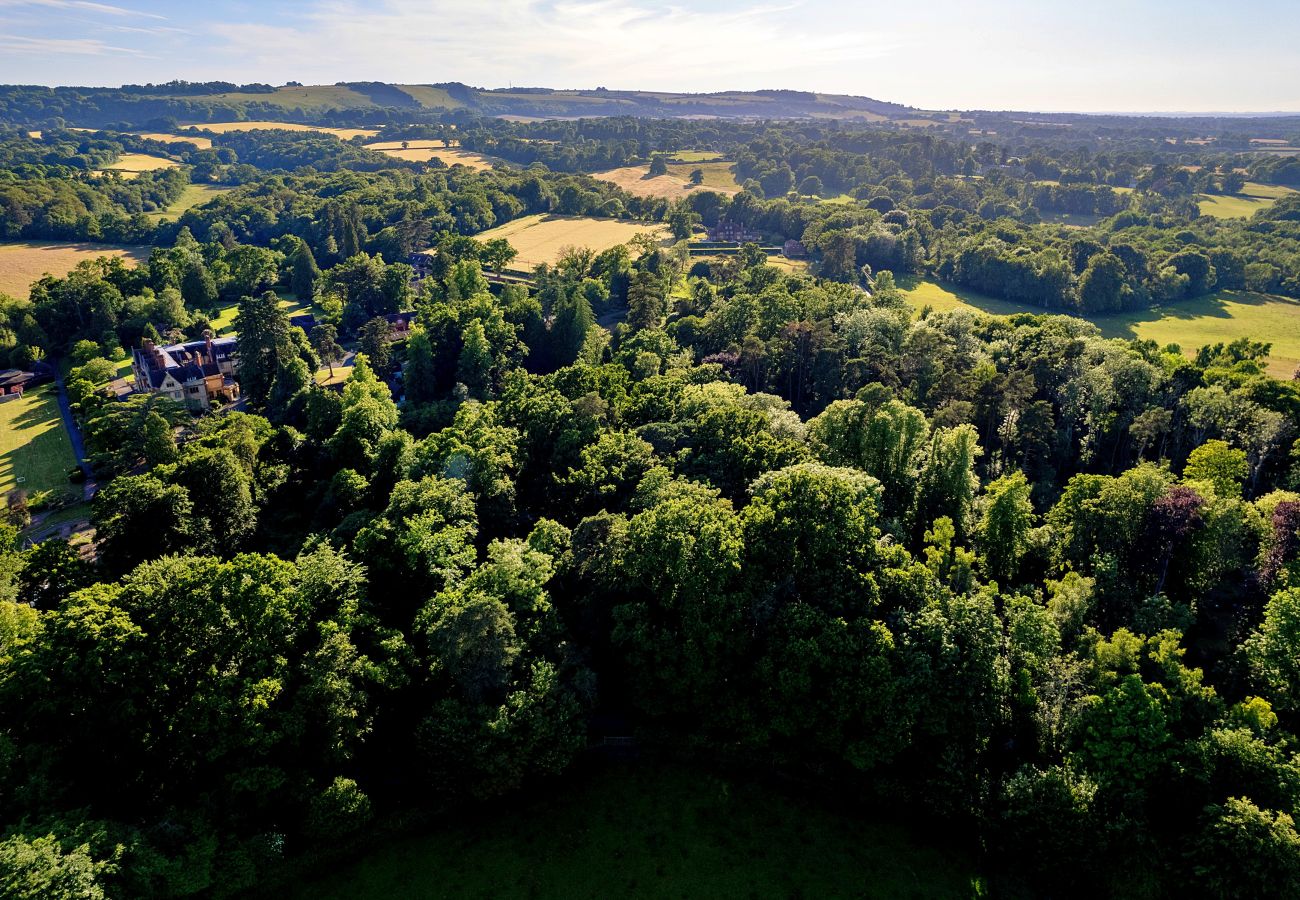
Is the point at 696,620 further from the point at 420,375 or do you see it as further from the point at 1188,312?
the point at 1188,312

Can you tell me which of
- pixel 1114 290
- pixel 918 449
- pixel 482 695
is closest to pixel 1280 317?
pixel 1114 290

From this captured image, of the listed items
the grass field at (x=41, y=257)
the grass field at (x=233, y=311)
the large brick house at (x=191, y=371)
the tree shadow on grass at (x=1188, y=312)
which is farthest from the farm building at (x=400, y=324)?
the tree shadow on grass at (x=1188, y=312)

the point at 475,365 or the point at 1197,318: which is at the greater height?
the point at 1197,318

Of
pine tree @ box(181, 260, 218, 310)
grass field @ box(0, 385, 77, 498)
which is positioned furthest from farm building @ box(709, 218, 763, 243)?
grass field @ box(0, 385, 77, 498)

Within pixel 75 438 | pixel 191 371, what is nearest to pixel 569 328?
pixel 191 371

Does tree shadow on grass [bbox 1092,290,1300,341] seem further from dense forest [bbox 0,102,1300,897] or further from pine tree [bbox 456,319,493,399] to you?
pine tree [bbox 456,319,493,399]
